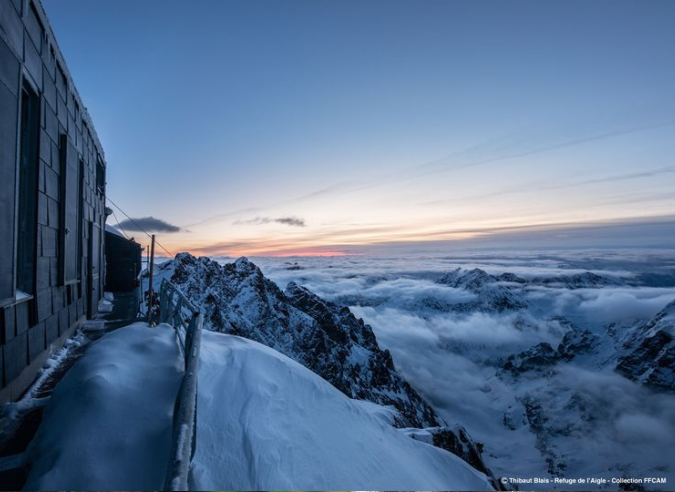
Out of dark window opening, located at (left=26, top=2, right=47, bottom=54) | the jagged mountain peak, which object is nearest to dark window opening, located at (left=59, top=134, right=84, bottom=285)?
dark window opening, located at (left=26, top=2, right=47, bottom=54)

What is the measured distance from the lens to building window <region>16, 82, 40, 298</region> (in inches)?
301

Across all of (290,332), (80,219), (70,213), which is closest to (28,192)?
(70,213)

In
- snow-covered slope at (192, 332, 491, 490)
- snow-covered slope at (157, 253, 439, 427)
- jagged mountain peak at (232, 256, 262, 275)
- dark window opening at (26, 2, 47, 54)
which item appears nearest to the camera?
snow-covered slope at (192, 332, 491, 490)

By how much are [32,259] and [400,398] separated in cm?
17057

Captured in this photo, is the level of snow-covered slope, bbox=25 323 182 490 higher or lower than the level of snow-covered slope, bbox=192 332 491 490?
higher

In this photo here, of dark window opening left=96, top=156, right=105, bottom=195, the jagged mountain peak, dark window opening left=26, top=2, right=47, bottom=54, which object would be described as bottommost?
the jagged mountain peak

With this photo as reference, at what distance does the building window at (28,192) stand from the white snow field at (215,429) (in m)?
3.37

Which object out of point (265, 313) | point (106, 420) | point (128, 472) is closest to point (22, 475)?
point (106, 420)

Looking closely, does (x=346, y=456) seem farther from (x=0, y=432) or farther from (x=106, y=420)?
(x=0, y=432)

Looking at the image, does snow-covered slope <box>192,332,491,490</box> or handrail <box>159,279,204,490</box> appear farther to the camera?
snow-covered slope <box>192,332,491,490</box>

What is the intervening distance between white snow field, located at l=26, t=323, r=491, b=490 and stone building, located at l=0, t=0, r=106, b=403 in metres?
2.68

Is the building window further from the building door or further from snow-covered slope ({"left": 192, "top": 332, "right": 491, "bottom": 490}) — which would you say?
the building door

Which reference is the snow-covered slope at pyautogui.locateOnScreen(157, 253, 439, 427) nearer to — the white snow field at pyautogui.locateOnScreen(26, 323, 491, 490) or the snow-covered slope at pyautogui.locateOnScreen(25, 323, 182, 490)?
the white snow field at pyautogui.locateOnScreen(26, 323, 491, 490)

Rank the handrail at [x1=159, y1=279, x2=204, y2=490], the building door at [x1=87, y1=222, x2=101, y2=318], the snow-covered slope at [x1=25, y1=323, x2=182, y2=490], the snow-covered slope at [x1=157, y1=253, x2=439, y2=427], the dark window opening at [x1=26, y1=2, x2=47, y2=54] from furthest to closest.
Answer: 1. the snow-covered slope at [x1=157, y1=253, x2=439, y2=427]
2. the building door at [x1=87, y1=222, x2=101, y2=318]
3. the dark window opening at [x1=26, y1=2, x2=47, y2=54]
4. the snow-covered slope at [x1=25, y1=323, x2=182, y2=490]
5. the handrail at [x1=159, y1=279, x2=204, y2=490]
